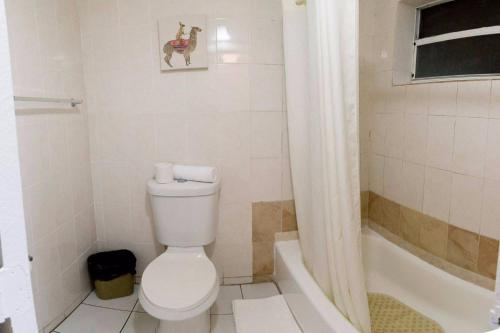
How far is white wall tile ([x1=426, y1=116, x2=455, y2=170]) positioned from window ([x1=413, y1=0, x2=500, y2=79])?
260mm

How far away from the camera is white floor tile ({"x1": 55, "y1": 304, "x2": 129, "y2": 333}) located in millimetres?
1670

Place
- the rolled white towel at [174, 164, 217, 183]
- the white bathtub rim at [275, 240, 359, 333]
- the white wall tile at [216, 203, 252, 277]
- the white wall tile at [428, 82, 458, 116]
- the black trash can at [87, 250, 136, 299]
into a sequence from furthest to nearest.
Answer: the white wall tile at [216, 203, 252, 277] → the black trash can at [87, 250, 136, 299] → the rolled white towel at [174, 164, 217, 183] → the white wall tile at [428, 82, 458, 116] → the white bathtub rim at [275, 240, 359, 333]

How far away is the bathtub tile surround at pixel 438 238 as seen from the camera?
1414 millimetres

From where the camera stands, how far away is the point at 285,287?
73.8 inches

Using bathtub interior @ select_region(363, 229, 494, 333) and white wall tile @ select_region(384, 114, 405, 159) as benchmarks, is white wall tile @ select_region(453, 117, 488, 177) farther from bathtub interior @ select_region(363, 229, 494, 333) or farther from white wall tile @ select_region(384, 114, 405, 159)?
bathtub interior @ select_region(363, 229, 494, 333)

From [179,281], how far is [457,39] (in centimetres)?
185

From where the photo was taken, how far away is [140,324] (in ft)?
5.64

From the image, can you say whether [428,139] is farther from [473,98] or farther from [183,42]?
[183,42]

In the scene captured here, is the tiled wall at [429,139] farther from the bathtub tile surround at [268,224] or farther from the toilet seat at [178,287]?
the toilet seat at [178,287]

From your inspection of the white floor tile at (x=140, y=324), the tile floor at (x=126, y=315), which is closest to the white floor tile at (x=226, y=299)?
the tile floor at (x=126, y=315)

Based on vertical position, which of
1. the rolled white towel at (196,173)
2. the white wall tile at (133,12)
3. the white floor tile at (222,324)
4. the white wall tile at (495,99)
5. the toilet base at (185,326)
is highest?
the white wall tile at (133,12)

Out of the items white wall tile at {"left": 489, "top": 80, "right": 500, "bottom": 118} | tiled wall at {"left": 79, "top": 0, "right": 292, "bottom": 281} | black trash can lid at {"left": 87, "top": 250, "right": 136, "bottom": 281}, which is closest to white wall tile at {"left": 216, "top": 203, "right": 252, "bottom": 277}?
tiled wall at {"left": 79, "top": 0, "right": 292, "bottom": 281}

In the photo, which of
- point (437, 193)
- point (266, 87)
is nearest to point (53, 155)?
point (266, 87)

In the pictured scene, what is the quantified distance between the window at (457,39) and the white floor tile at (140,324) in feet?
6.74
